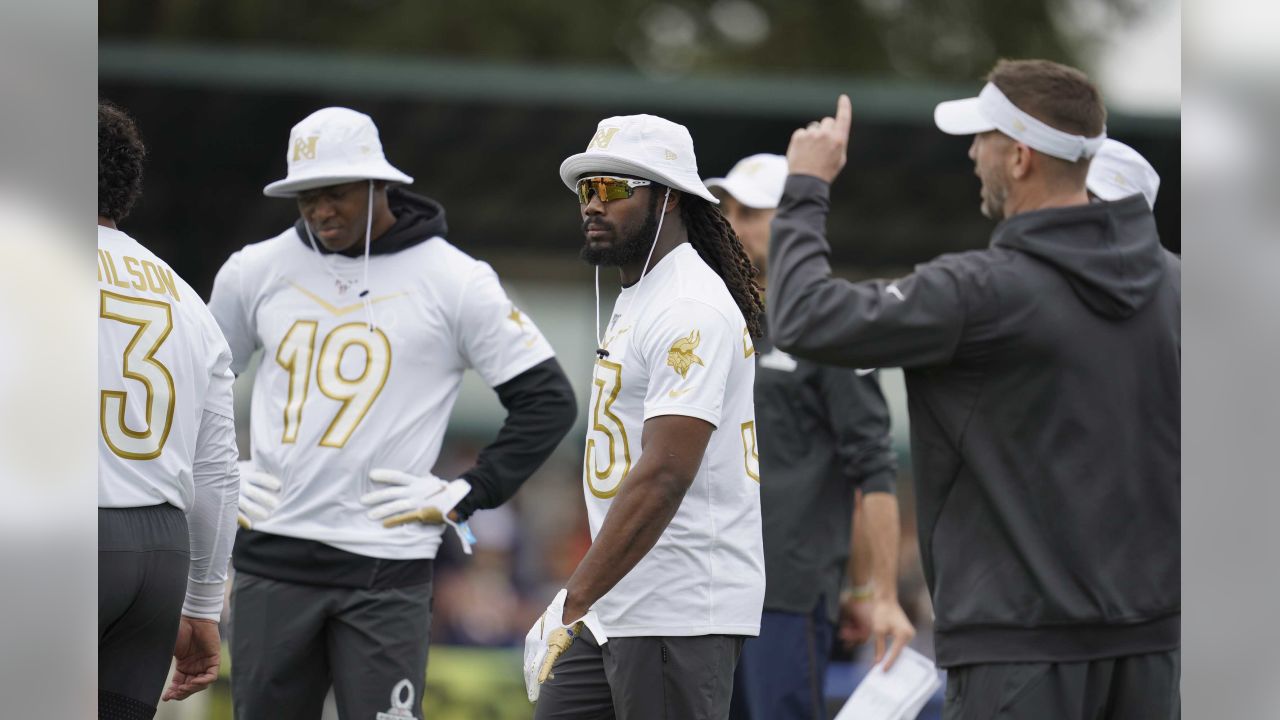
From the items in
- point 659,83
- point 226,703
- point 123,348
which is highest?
point 659,83

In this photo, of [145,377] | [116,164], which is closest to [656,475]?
[145,377]

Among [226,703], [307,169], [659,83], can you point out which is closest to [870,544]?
[307,169]

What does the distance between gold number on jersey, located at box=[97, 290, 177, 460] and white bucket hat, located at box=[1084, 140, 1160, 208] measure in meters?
2.74

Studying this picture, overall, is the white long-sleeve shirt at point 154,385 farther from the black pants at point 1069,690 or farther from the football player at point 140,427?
the black pants at point 1069,690

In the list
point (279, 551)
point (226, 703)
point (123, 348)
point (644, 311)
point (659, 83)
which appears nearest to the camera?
point (123, 348)

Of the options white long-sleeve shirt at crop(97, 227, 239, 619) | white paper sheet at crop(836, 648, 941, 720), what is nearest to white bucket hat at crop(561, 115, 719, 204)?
white long-sleeve shirt at crop(97, 227, 239, 619)

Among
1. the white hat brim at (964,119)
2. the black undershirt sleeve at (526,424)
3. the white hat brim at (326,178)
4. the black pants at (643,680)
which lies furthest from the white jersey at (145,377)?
the white hat brim at (964,119)

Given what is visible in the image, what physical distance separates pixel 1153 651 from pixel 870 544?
1.91m

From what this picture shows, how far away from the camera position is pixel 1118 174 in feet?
16.5

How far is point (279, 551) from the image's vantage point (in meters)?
4.91

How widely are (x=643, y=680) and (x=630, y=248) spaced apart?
1037mm
